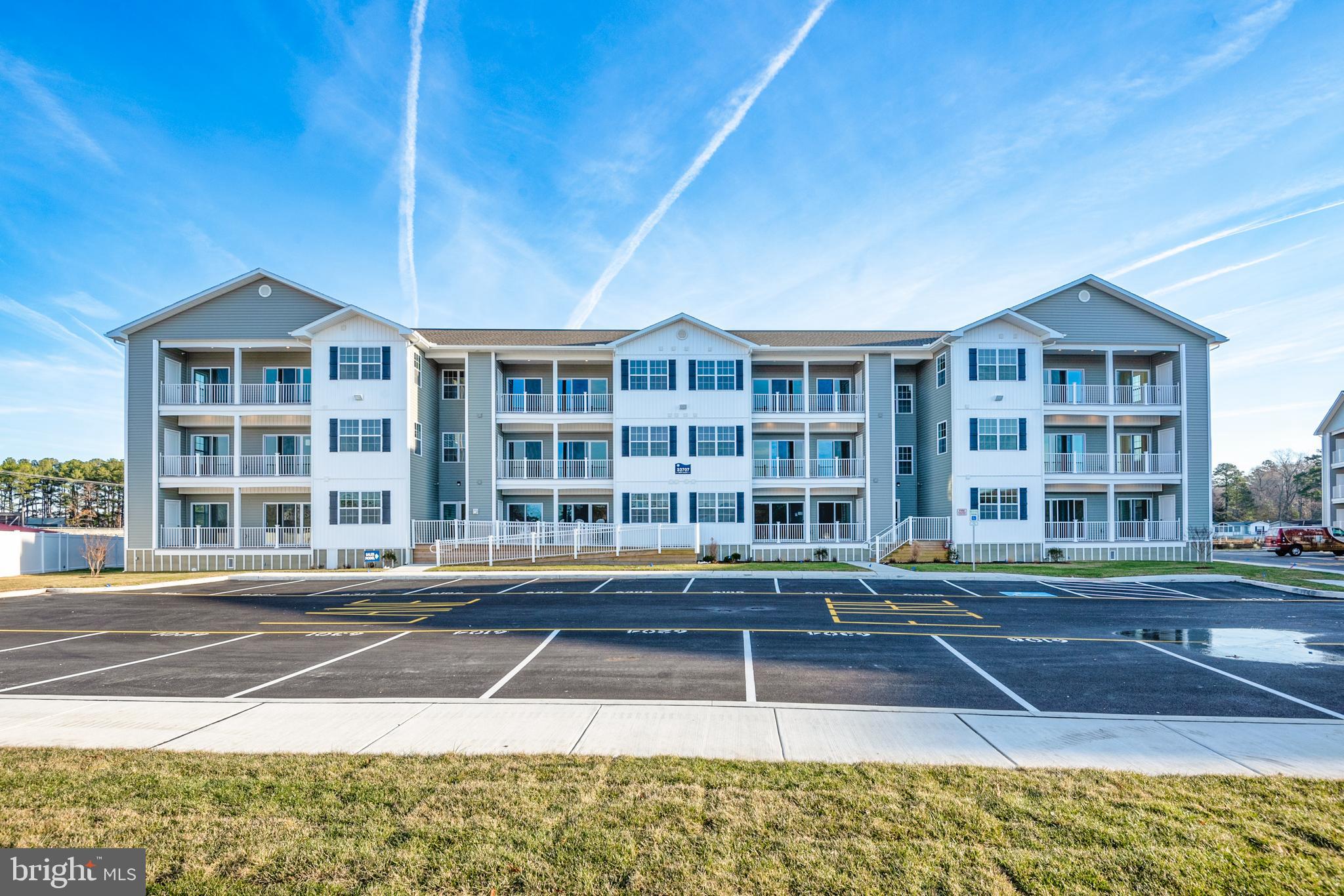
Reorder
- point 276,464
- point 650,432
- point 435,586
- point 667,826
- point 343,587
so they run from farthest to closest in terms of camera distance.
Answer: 1. point 650,432
2. point 276,464
3. point 343,587
4. point 435,586
5. point 667,826

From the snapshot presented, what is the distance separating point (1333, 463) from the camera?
53938 millimetres

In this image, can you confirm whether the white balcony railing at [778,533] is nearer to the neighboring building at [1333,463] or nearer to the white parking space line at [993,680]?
the white parking space line at [993,680]

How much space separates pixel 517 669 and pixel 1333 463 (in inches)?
2692

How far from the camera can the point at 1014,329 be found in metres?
31.1

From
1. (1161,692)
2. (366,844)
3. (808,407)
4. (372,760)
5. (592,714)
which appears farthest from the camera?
(808,407)

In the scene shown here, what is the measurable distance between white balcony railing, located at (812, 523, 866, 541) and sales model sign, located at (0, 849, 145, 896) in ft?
95.8

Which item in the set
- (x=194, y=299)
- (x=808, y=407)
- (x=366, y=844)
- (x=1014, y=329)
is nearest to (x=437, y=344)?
(x=194, y=299)

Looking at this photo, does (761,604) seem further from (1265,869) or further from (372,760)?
(1265,869)

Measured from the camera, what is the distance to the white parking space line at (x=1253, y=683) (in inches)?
335

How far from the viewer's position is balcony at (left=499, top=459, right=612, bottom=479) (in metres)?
32.3

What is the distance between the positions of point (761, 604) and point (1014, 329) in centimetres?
2075

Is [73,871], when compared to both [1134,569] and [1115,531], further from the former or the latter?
[1115,531]

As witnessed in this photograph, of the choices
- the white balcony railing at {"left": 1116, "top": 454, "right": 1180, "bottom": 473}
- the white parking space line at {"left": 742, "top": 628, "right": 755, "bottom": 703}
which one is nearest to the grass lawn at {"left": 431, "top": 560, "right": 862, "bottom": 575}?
the white parking space line at {"left": 742, "top": 628, "right": 755, "bottom": 703}

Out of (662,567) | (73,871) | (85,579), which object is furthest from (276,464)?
(73,871)
